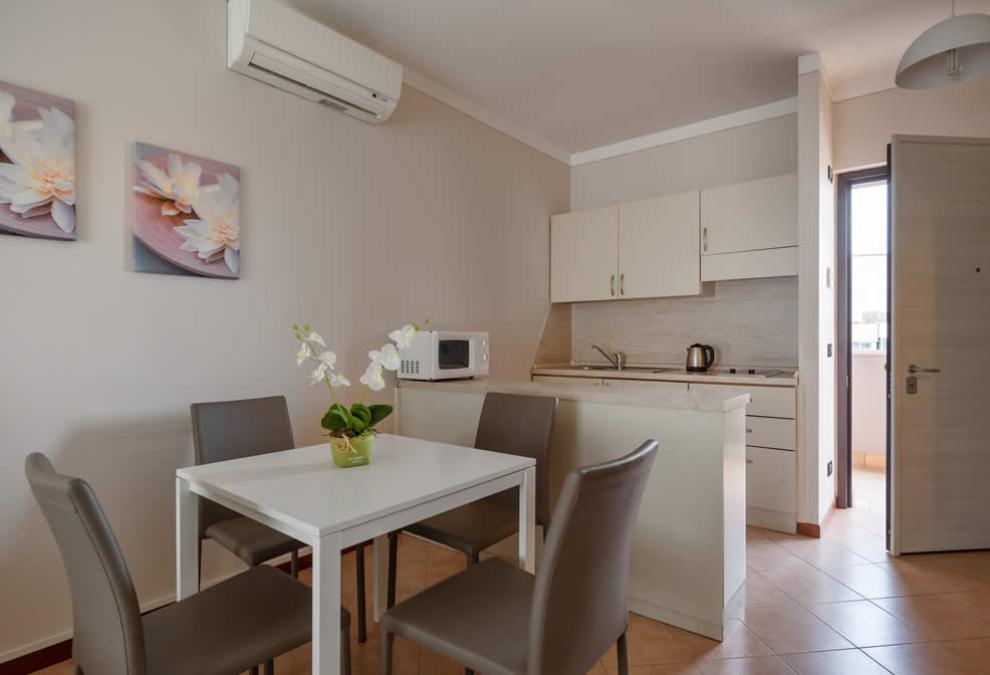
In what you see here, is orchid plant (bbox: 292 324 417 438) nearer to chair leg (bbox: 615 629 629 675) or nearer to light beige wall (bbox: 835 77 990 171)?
chair leg (bbox: 615 629 629 675)

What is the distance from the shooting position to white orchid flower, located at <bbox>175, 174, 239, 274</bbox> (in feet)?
7.20

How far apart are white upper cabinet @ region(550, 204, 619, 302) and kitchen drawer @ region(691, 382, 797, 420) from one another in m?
1.31

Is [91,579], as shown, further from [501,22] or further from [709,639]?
[501,22]

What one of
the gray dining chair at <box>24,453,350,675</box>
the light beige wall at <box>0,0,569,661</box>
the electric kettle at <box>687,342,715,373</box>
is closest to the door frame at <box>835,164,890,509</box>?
the electric kettle at <box>687,342,715,373</box>

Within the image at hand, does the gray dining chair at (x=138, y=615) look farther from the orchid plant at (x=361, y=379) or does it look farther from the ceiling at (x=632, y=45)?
the ceiling at (x=632, y=45)

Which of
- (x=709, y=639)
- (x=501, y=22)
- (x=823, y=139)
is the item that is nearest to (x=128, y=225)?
(x=501, y=22)

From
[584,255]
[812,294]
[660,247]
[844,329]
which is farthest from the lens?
[584,255]

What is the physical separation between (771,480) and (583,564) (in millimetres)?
2490

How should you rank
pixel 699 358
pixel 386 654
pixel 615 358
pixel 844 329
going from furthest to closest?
pixel 615 358, pixel 699 358, pixel 844 329, pixel 386 654

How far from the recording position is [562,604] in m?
1.08

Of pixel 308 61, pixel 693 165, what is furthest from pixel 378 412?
pixel 693 165

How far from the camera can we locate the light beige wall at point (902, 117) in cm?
301

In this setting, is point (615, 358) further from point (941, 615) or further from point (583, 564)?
point (583, 564)

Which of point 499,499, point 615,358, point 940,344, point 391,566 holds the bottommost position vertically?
point 391,566
